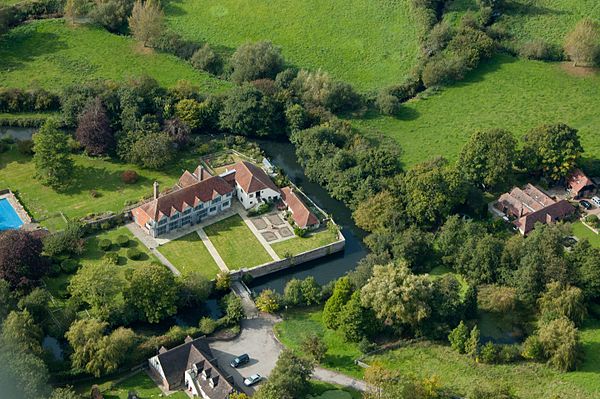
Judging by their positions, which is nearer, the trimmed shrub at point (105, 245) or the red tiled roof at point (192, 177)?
the trimmed shrub at point (105, 245)

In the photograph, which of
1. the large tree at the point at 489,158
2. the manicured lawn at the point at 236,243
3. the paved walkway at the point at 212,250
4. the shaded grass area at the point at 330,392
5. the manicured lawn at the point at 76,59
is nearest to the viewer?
the shaded grass area at the point at 330,392

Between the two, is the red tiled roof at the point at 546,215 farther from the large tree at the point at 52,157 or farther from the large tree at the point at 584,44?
the large tree at the point at 52,157

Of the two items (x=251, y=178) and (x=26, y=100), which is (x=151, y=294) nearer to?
(x=251, y=178)

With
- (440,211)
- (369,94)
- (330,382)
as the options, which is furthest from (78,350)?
(369,94)

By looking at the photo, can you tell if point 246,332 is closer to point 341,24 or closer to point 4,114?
point 4,114

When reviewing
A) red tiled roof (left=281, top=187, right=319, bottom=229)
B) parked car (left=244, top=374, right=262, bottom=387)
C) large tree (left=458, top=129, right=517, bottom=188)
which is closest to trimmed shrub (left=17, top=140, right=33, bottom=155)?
red tiled roof (left=281, top=187, right=319, bottom=229)

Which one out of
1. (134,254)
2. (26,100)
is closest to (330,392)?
(134,254)

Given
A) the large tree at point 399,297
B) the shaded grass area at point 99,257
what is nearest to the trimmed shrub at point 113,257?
the shaded grass area at point 99,257
